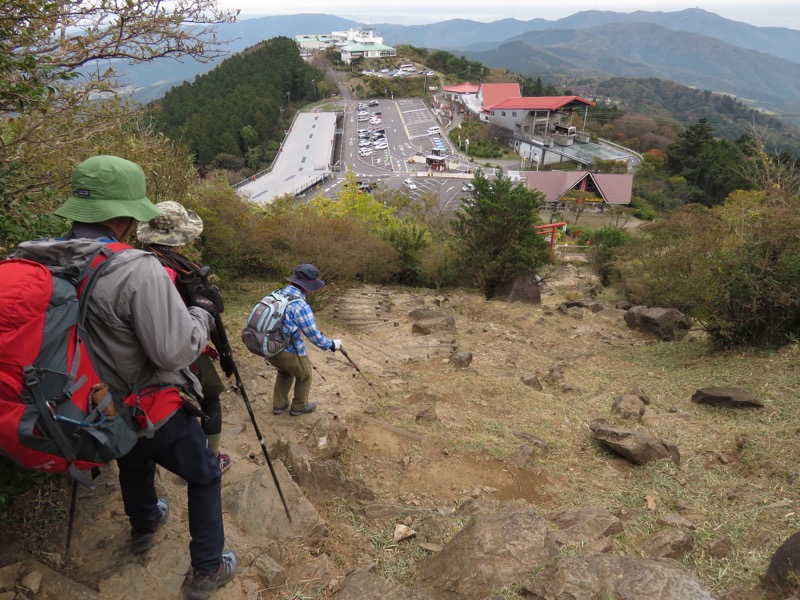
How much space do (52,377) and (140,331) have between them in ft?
1.16

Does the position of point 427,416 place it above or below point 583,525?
below

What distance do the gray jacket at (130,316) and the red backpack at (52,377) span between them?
6 cm

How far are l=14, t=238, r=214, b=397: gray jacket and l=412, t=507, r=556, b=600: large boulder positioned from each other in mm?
2097

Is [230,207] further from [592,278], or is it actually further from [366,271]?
[592,278]

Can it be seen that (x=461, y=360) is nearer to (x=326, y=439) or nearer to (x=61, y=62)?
(x=326, y=439)

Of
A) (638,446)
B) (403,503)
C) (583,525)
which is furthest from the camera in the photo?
(638,446)

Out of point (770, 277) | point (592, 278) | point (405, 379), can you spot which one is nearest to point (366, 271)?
point (405, 379)

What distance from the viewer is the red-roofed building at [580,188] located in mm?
43406

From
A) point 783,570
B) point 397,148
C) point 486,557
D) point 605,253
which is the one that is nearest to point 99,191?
point 486,557

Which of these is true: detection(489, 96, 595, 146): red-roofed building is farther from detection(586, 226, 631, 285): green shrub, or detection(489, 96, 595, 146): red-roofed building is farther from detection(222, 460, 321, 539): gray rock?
detection(222, 460, 321, 539): gray rock

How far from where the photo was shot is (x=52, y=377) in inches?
75.9

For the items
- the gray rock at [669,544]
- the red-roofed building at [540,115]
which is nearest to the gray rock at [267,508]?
the gray rock at [669,544]

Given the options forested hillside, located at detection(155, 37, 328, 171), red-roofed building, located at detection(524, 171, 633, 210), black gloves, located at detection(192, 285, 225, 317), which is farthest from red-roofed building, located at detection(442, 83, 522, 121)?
black gloves, located at detection(192, 285, 225, 317)

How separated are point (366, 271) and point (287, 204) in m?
5.11
